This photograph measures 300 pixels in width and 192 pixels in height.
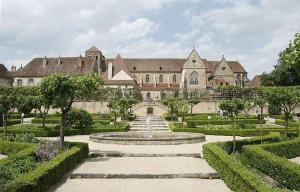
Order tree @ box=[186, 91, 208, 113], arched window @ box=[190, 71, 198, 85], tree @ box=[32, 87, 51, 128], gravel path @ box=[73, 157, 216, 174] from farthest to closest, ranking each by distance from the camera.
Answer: arched window @ box=[190, 71, 198, 85] < tree @ box=[186, 91, 208, 113] < tree @ box=[32, 87, 51, 128] < gravel path @ box=[73, 157, 216, 174]

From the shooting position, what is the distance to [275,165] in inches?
563

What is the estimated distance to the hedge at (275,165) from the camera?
42.0 feet


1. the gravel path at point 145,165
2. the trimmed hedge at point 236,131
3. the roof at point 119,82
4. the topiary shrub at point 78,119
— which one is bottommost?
the gravel path at point 145,165

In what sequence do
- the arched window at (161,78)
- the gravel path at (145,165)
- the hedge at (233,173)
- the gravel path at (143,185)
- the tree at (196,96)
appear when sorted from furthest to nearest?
the arched window at (161,78), the tree at (196,96), the gravel path at (145,165), the gravel path at (143,185), the hedge at (233,173)

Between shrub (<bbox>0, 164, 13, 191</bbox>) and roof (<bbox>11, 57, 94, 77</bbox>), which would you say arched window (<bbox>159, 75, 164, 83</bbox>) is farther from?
shrub (<bbox>0, 164, 13, 191</bbox>)

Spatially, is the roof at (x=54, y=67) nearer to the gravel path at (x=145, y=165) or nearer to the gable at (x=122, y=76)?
the gable at (x=122, y=76)

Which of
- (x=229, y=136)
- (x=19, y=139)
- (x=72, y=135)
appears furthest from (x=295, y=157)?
(x=72, y=135)

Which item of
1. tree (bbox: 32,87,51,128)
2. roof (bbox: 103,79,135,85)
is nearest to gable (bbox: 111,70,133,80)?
roof (bbox: 103,79,135,85)

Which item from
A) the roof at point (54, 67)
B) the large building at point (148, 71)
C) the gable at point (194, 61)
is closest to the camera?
the large building at point (148, 71)

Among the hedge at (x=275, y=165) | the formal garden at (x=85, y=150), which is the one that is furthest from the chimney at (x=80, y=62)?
the hedge at (x=275, y=165)

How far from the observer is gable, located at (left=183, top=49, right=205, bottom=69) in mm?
80375

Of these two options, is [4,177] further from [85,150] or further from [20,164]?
[85,150]

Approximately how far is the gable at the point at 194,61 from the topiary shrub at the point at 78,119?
4868 centimetres

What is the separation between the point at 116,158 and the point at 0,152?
19.1ft
